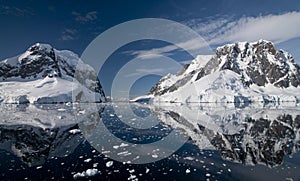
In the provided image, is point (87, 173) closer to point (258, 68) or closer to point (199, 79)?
point (199, 79)

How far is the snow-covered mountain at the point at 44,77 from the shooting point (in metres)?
92.4

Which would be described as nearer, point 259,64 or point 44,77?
point 44,77

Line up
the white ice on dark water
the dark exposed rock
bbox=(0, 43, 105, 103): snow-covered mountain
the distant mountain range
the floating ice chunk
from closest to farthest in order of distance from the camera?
the white ice on dark water
the floating ice chunk
bbox=(0, 43, 105, 103): snow-covered mountain
the distant mountain range
the dark exposed rock

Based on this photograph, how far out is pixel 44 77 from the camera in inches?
4904

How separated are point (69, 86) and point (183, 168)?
106m

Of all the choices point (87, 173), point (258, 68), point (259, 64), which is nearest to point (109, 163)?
point (87, 173)

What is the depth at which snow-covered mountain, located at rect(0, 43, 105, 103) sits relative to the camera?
303 feet

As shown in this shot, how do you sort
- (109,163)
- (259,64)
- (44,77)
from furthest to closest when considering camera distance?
(259,64) < (44,77) < (109,163)

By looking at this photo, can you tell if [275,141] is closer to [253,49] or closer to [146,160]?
[146,160]

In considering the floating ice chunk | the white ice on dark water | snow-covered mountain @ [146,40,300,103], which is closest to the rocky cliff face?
snow-covered mountain @ [146,40,300,103]

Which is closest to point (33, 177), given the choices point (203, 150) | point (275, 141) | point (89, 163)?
point (89, 163)

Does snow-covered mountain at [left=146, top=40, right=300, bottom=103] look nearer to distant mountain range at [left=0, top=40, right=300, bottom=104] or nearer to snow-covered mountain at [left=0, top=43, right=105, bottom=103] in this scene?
distant mountain range at [left=0, top=40, right=300, bottom=104]

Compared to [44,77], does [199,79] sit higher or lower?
lower

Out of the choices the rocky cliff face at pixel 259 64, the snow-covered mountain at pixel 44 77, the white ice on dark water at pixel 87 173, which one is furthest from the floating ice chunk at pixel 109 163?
the rocky cliff face at pixel 259 64
